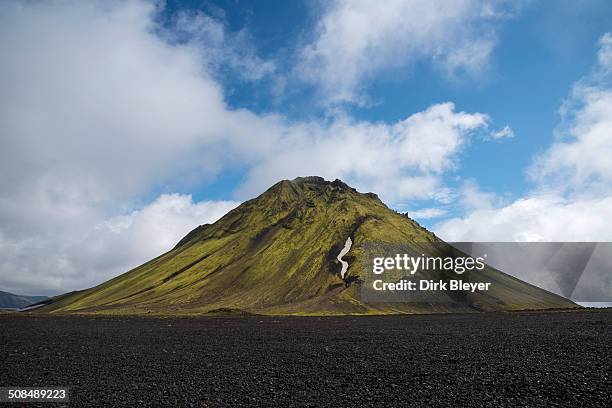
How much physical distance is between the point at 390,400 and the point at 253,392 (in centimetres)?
746

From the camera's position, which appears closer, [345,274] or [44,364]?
[44,364]

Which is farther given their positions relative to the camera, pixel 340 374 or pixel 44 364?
pixel 44 364

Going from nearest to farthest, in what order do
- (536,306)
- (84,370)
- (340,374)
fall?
(340,374)
(84,370)
(536,306)

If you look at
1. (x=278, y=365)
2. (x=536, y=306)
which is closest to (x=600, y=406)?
(x=278, y=365)

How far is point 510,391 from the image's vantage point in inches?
816

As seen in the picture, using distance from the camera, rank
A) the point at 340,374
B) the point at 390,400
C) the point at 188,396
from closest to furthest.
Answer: the point at 390,400 → the point at 188,396 → the point at 340,374

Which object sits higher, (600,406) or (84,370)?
(600,406)

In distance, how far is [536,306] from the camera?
184125 millimetres

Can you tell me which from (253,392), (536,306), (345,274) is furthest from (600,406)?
(536,306)

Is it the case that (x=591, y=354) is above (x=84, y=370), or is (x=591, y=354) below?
above

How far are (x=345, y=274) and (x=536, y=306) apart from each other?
88.6m

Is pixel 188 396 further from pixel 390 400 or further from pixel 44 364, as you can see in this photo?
pixel 44 364

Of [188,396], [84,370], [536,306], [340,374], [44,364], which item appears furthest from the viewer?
[536,306]

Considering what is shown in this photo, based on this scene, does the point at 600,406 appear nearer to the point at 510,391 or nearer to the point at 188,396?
the point at 510,391
